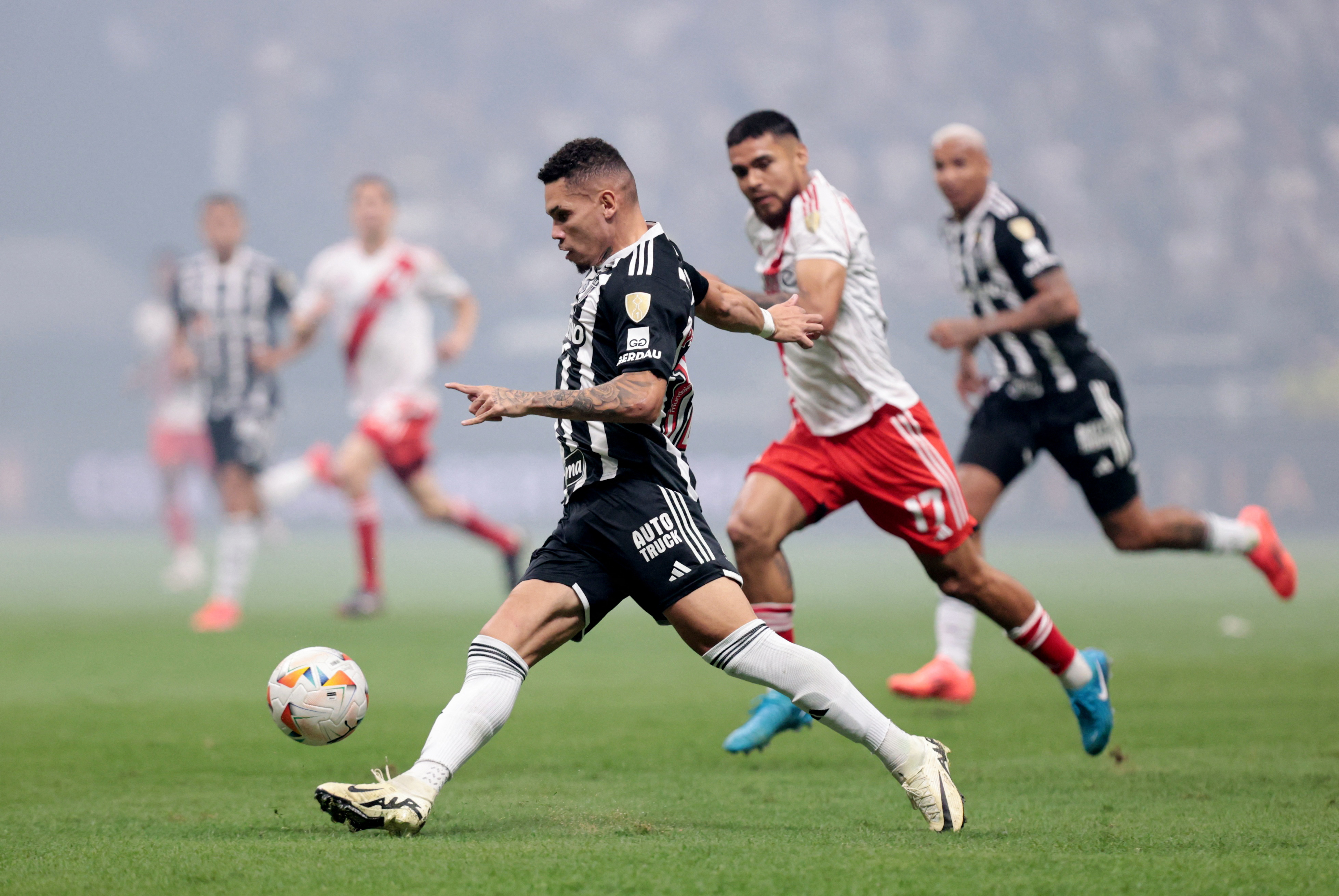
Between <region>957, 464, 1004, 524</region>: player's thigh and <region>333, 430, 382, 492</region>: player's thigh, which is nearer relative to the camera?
<region>957, 464, 1004, 524</region>: player's thigh

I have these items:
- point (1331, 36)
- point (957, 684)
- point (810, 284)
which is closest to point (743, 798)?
point (810, 284)

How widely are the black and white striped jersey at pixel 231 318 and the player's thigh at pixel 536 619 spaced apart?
7.85m

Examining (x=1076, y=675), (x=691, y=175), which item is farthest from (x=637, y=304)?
(x=691, y=175)

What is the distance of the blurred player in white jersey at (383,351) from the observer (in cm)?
1133

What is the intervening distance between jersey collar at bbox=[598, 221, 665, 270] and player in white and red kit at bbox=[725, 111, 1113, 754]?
1.24 metres

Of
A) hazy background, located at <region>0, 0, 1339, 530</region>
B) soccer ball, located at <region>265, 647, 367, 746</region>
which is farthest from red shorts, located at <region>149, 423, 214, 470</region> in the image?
soccer ball, located at <region>265, 647, 367, 746</region>

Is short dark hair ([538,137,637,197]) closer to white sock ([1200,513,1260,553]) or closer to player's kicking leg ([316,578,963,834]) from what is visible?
player's kicking leg ([316,578,963,834])

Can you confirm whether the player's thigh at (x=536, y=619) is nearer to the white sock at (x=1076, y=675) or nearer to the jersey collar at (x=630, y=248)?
the jersey collar at (x=630, y=248)

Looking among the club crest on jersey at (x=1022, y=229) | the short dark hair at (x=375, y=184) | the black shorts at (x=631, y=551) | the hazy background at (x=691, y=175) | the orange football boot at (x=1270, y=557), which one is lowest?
the black shorts at (x=631, y=551)

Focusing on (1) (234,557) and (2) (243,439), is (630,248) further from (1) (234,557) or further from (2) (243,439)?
(2) (243,439)

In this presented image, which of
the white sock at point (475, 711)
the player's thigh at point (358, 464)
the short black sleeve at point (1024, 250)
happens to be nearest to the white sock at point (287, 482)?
the player's thigh at point (358, 464)

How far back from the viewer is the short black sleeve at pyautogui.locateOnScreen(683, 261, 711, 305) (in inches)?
168

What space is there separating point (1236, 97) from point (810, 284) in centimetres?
2856

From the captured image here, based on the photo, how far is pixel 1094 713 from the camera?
5.48 meters
